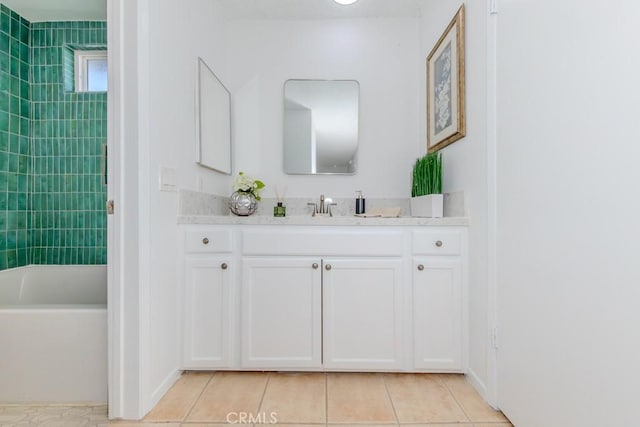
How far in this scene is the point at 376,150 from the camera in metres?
2.49

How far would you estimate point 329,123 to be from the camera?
2.46 meters

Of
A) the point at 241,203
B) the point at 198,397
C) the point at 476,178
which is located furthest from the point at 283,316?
the point at 476,178

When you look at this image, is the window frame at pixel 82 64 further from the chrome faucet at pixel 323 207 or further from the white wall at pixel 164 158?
the chrome faucet at pixel 323 207

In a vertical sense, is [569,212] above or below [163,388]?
above

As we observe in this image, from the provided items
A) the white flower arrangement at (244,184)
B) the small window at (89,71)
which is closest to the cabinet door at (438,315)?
the white flower arrangement at (244,184)

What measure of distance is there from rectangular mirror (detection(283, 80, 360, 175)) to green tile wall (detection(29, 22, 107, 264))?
150 centimetres

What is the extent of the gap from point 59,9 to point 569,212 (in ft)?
10.4

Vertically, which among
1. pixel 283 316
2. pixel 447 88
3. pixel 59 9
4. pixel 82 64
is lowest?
pixel 283 316

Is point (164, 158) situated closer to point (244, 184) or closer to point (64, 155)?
point (244, 184)

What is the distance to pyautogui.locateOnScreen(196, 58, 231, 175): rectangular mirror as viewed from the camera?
1955 mm

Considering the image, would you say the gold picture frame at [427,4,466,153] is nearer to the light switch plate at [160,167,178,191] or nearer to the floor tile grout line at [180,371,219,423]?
the light switch plate at [160,167,178,191]

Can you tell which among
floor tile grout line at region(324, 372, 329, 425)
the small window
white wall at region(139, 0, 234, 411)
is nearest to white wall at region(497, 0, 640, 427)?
floor tile grout line at region(324, 372, 329, 425)

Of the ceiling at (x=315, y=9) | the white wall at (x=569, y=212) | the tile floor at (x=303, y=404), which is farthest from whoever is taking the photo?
the ceiling at (x=315, y=9)

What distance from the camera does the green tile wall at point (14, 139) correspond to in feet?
7.15
